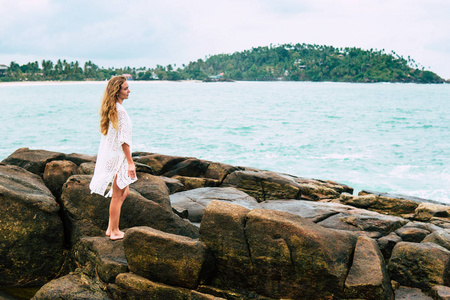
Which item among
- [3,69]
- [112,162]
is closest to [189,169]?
[112,162]

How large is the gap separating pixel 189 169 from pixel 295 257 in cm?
714

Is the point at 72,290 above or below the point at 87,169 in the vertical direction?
below

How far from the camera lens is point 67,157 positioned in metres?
11.5

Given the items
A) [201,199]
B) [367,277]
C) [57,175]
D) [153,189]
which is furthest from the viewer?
[201,199]

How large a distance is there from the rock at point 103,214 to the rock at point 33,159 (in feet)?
10.5

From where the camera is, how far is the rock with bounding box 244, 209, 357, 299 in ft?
19.0

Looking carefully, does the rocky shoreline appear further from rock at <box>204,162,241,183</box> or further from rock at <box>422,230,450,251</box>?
rock at <box>204,162,241,183</box>

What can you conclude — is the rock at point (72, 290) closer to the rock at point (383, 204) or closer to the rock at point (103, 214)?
the rock at point (103, 214)

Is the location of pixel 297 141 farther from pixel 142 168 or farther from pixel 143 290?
pixel 143 290

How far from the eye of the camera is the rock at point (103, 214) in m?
7.29

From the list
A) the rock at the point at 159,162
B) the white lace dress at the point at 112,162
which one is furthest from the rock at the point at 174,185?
the white lace dress at the point at 112,162

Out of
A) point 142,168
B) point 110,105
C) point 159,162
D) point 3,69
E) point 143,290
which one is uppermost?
point 3,69

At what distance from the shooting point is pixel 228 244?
20.5 feet

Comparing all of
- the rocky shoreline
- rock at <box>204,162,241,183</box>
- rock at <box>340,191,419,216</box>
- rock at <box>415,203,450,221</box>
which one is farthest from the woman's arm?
rock at <box>415,203,450,221</box>
